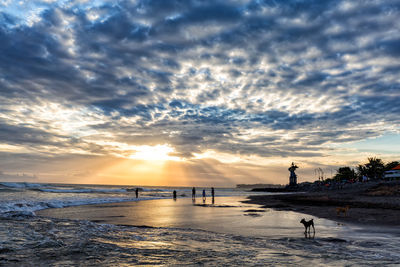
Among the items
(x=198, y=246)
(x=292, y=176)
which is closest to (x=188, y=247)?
(x=198, y=246)

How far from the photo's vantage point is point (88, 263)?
361 inches

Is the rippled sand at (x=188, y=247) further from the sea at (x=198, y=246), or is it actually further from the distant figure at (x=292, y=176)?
the distant figure at (x=292, y=176)

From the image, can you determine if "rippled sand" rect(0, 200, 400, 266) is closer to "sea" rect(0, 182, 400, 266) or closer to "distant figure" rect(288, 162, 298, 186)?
"sea" rect(0, 182, 400, 266)

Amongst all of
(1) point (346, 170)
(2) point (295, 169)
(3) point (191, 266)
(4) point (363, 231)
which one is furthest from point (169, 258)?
(1) point (346, 170)

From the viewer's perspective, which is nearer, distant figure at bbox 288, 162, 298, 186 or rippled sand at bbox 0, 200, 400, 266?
rippled sand at bbox 0, 200, 400, 266

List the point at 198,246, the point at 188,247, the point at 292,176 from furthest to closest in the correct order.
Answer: the point at 292,176, the point at 198,246, the point at 188,247

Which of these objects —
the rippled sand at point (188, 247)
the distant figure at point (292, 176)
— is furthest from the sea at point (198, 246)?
the distant figure at point (292, 176)

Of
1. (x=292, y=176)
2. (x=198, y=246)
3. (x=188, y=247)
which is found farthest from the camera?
(x=292, y=176)

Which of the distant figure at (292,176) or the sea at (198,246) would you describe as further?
the distant figure at (292,176)

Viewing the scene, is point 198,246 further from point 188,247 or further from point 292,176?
point 292,176

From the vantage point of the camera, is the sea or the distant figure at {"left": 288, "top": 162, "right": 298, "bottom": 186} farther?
the distant figure at {"left": 288, "top": 162, "right": 298, "bottom": 186}

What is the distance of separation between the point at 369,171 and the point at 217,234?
426 feet

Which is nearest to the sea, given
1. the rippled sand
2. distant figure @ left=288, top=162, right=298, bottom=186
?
the rippled sand

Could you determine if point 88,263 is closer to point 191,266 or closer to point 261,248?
point 191,266
